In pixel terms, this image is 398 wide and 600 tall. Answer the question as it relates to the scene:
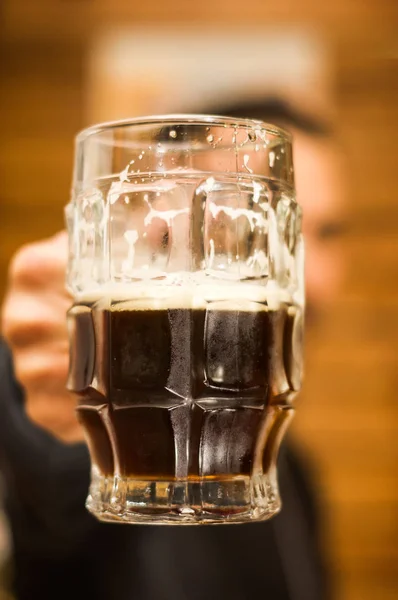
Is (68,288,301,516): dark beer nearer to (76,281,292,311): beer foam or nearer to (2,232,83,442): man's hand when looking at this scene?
(76,281,292,311): beer foam

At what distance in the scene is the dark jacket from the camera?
142 cm

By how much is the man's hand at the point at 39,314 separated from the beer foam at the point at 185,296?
327 millimetres

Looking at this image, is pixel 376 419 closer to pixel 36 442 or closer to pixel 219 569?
pixel 219 569

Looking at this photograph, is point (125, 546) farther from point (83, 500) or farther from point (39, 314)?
point (39, 314)

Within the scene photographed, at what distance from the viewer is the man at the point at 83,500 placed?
1.12m

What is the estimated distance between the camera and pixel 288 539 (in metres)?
2.56

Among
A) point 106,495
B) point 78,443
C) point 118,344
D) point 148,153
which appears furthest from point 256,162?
point 78,443

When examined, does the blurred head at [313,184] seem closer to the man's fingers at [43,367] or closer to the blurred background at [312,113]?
the blurred background at [312,113]

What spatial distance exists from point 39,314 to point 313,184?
150cm

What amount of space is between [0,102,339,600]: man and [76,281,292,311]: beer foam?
337 mm

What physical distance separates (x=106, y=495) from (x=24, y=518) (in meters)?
1.04

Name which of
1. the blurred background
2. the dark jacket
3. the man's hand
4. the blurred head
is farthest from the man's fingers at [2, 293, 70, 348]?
the blurred background

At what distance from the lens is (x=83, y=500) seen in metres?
1.45

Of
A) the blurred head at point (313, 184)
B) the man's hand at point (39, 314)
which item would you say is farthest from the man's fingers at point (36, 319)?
the blurred head at point (313, 184)
